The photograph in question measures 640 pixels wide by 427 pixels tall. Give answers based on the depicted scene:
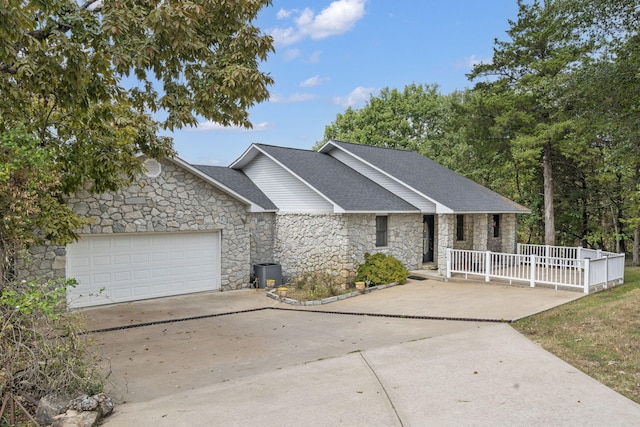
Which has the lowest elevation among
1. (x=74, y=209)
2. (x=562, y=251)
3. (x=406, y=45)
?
(x=562, y=251)

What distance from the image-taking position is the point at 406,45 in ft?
64.7

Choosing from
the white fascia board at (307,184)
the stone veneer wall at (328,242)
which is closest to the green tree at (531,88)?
the stone veneer wall at (328,242)

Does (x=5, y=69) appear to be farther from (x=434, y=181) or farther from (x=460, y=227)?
(x=460, y=227)

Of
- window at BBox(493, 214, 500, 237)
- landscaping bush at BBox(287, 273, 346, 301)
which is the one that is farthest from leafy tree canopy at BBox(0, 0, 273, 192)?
window at BBox(493, 214, 500, 237)

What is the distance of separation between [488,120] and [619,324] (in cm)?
1566

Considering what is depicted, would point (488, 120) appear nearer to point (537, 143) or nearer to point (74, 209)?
point (537, 143)

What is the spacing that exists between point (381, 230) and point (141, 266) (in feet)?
28.0

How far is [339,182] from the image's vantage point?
55.1ft

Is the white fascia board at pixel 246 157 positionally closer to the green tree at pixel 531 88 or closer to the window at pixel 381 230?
the window at pixel 381 230

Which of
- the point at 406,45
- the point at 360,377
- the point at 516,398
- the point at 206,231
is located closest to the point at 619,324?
the point at 516,398

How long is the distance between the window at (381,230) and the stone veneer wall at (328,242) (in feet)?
0.56

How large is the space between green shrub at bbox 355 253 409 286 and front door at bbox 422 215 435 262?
12.4 feet

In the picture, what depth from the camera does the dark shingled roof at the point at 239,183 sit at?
52.2 ft

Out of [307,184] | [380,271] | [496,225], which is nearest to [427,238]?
[496,225]
